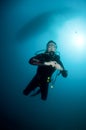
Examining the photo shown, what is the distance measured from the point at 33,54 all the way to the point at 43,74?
307mm

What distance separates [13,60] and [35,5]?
0.82 meters

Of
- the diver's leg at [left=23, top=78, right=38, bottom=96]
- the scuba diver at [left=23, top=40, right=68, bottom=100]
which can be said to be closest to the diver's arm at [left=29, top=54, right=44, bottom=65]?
the scuba diver at [left=23, top=40, right=68, bottom=100]

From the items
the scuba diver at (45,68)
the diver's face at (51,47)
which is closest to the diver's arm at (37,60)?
the scuba diver at (45,68)

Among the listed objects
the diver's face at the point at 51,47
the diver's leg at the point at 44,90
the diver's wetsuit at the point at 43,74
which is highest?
the diver's face at the point at 51,47

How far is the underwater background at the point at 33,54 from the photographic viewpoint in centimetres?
243

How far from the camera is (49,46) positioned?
7.99 ft

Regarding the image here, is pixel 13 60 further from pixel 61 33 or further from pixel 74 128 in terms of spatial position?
pixel 74 128

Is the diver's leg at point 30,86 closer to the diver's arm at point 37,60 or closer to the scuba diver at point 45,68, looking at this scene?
the scuba diver at point 45,68

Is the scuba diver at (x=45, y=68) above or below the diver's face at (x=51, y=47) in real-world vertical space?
below

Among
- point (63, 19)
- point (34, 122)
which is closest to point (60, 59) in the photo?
point (63, 19)

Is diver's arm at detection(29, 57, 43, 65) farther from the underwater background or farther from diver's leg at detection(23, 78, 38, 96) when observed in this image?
diver's leg at detection(23, 78, 38, 96)

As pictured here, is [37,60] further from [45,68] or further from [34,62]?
[45,68]

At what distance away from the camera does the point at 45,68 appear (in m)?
2.43

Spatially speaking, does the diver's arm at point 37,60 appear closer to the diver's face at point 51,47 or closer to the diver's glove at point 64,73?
the diver's face at point 51,47
